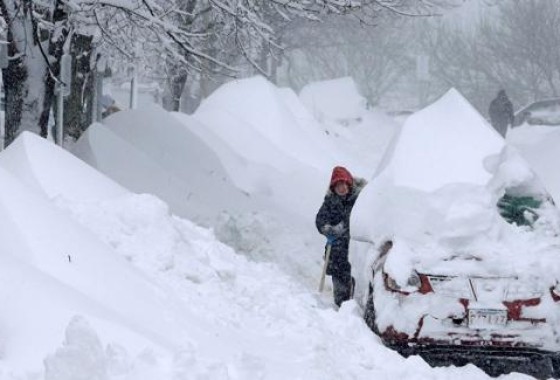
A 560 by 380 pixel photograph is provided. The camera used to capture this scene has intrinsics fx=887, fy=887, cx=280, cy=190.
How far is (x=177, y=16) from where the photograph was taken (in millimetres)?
16203

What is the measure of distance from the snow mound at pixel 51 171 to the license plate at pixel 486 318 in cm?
337

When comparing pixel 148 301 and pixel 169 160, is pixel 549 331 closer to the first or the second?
pixel 148 301

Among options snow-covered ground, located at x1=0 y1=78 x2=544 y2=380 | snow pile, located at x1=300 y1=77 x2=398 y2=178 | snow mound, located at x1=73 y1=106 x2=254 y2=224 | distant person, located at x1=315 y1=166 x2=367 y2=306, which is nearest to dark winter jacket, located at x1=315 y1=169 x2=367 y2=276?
distant person, located at x1=315 y1=166 x2=367 y2=306

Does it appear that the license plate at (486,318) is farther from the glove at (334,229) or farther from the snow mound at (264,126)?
the snow mound at (264,126)

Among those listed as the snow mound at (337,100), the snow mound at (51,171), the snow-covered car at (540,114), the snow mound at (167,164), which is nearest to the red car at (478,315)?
the snow mound at (51,171)

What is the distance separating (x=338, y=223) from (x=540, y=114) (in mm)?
24278

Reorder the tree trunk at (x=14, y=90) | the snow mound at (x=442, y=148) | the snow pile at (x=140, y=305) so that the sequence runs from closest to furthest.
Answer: the snow pile at (x=140, y=305)
the snow mound at (x=442, y=148)
the tree trunk at (x=14, y=90)

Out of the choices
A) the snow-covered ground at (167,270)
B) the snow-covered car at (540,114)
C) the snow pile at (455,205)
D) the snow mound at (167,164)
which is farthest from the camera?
the snow-covered car at (540,114)

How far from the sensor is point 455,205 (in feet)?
21.2

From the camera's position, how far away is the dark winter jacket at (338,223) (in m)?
8.52

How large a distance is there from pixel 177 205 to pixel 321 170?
296cm

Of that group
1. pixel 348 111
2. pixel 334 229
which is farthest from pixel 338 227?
pixel 348 111

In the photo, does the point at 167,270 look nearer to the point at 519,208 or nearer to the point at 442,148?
the point at 442,148

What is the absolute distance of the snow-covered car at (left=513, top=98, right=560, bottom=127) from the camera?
3053cm
